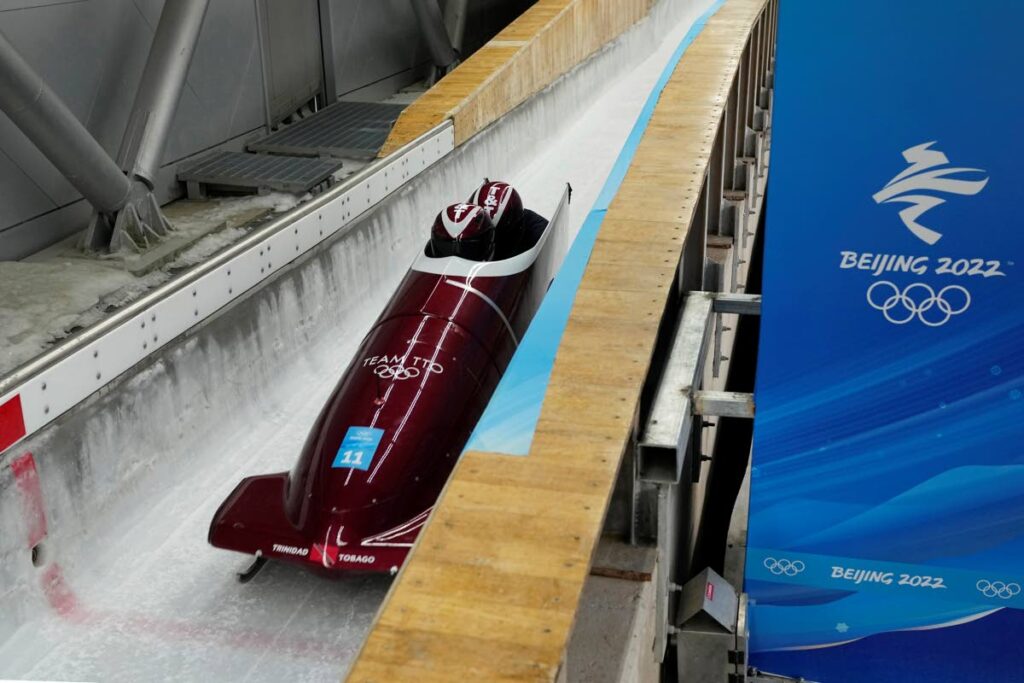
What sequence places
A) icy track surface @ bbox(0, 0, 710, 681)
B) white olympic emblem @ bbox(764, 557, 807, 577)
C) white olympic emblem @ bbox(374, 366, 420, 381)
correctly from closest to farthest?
white olympic emblem @ bbox(764, 557, 807, 577)
icy track surface @ bbox(0, 0, 710, 681)
white olympic emblem @ bbox(374, 366, 420, 381)

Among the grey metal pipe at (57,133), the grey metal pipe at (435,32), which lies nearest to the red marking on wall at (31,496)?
the grey metal pipe at (57,133)

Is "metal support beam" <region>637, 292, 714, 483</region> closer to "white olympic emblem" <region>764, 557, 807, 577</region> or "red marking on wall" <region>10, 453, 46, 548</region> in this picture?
"white olympic emblem" <region>764, 557, 807, 577</region>

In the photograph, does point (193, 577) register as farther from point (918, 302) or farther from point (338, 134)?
point (338, 134)

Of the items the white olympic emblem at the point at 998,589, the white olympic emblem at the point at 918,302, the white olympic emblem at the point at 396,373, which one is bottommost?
the white olympic emblem at the point at 998,589

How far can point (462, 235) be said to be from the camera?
159 inches

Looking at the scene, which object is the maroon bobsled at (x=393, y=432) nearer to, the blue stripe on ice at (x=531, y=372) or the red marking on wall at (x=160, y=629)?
the red marking on wall at (x=160, y=629)

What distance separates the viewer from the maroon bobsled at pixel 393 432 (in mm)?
3000

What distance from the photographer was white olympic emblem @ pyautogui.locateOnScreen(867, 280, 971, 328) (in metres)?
2.36

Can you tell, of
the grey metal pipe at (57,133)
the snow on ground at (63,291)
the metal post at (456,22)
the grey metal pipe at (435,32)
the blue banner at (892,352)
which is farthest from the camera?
the metal post at (456,22)

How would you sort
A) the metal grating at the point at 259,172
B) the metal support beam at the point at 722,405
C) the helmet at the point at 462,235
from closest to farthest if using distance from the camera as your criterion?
the metal support beam at the point at 722,405 → the helmet at the point at 462,235 → the metal grating at the point at 259,172

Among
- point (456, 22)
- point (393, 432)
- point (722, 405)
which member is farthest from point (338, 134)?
point (722, 405)

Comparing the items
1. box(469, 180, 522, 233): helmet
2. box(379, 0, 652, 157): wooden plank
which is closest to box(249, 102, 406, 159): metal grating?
box(379, 0, 652, 157): wooden plank

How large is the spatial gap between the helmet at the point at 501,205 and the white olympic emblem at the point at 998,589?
234 centimetres

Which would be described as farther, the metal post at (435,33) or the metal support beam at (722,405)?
the metal post at (435,33)
